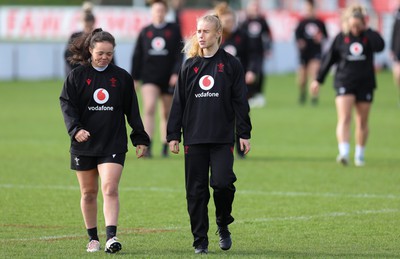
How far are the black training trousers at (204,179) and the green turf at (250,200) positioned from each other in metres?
0.27

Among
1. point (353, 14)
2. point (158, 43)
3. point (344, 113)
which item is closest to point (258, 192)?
point (344, 113)

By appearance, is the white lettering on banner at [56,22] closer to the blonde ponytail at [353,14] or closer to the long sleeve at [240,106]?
the blonde ponytail at [353,14]

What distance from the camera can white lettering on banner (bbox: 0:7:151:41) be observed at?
36.9 metres

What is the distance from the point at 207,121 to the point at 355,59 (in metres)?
7.34

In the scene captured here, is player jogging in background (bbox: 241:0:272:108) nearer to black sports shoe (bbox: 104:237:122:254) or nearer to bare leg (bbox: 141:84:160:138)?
bare leg (bbox: 141:84:160:138)

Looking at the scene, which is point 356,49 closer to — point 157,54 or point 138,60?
point 157,54

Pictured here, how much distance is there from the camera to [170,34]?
1734cm

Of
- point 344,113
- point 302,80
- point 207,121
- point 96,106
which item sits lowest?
point 302,80

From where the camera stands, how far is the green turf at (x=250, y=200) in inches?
379

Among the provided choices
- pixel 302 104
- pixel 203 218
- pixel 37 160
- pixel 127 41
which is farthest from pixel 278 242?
pixel 127 41

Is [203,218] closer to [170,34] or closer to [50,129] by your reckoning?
[170,34]

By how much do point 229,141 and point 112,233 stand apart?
129cm

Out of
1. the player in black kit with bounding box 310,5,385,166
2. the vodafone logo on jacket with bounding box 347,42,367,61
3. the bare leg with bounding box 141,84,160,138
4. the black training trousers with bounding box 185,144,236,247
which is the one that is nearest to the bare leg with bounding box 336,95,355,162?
the player in black kit with bounding box 310,5,385,166

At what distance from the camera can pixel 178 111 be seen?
9.44 metres
